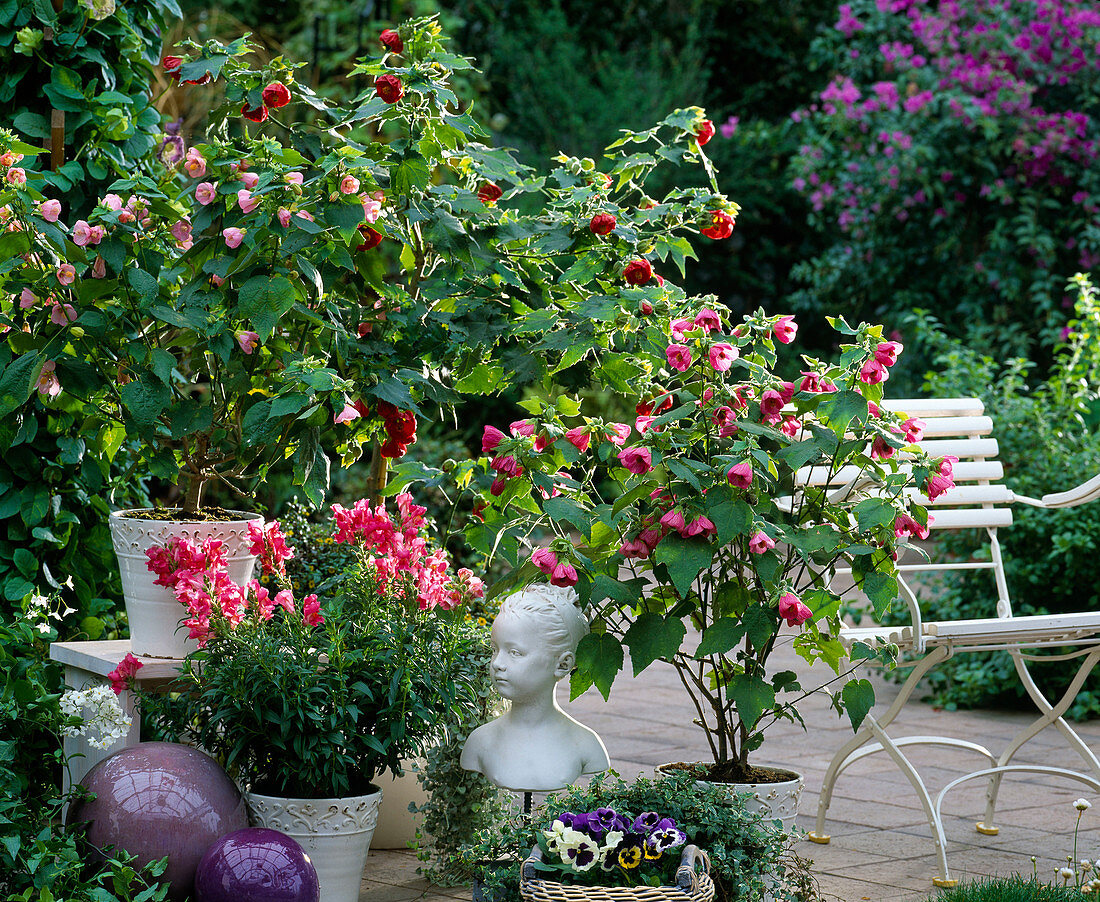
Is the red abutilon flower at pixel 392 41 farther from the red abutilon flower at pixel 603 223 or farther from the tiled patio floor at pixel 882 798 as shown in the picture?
the tiled patio floor at pixel 882 798

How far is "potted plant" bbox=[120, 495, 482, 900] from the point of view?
8.69 ft

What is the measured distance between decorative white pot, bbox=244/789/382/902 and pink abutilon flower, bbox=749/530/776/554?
1007 millimetres

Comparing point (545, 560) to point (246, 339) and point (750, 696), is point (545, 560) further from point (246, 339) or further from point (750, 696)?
point (246, 339)

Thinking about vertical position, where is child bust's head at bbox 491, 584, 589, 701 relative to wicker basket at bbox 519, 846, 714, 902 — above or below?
above

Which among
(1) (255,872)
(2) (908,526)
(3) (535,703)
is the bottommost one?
(1) (255,872)

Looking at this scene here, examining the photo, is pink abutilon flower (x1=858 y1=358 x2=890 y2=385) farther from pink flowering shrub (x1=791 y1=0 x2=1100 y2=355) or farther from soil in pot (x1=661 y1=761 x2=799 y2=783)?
pink flowering shrub (x1=791 y1=0 x2=1100 y2=355)

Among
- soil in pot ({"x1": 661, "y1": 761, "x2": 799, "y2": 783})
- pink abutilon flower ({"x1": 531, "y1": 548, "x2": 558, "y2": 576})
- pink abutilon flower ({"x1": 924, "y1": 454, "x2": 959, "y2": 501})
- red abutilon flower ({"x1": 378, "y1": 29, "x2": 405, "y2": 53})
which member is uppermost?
red abutilon flower ({"x1": 378, "y1": 29, "x2": 405, "y2": 53})

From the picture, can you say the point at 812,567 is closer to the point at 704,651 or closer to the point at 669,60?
the point at 704,651

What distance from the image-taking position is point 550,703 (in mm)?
2725

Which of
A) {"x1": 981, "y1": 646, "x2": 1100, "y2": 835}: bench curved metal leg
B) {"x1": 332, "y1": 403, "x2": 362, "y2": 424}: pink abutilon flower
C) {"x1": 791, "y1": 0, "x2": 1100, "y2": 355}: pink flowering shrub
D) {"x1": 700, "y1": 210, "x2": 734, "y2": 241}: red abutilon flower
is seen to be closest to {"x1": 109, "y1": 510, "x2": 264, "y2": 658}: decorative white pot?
{"x1": 332, "y1": 403, "x2": 362, "y2": 424}: pink abutilon flower

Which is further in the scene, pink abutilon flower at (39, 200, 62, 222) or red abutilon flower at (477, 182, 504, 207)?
red abutilon flower at (477, 182, 504, 207)

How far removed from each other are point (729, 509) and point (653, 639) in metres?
0.31

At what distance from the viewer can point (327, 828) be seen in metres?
2.71

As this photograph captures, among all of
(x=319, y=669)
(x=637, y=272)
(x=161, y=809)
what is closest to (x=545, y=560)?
(x=319, y=669)
